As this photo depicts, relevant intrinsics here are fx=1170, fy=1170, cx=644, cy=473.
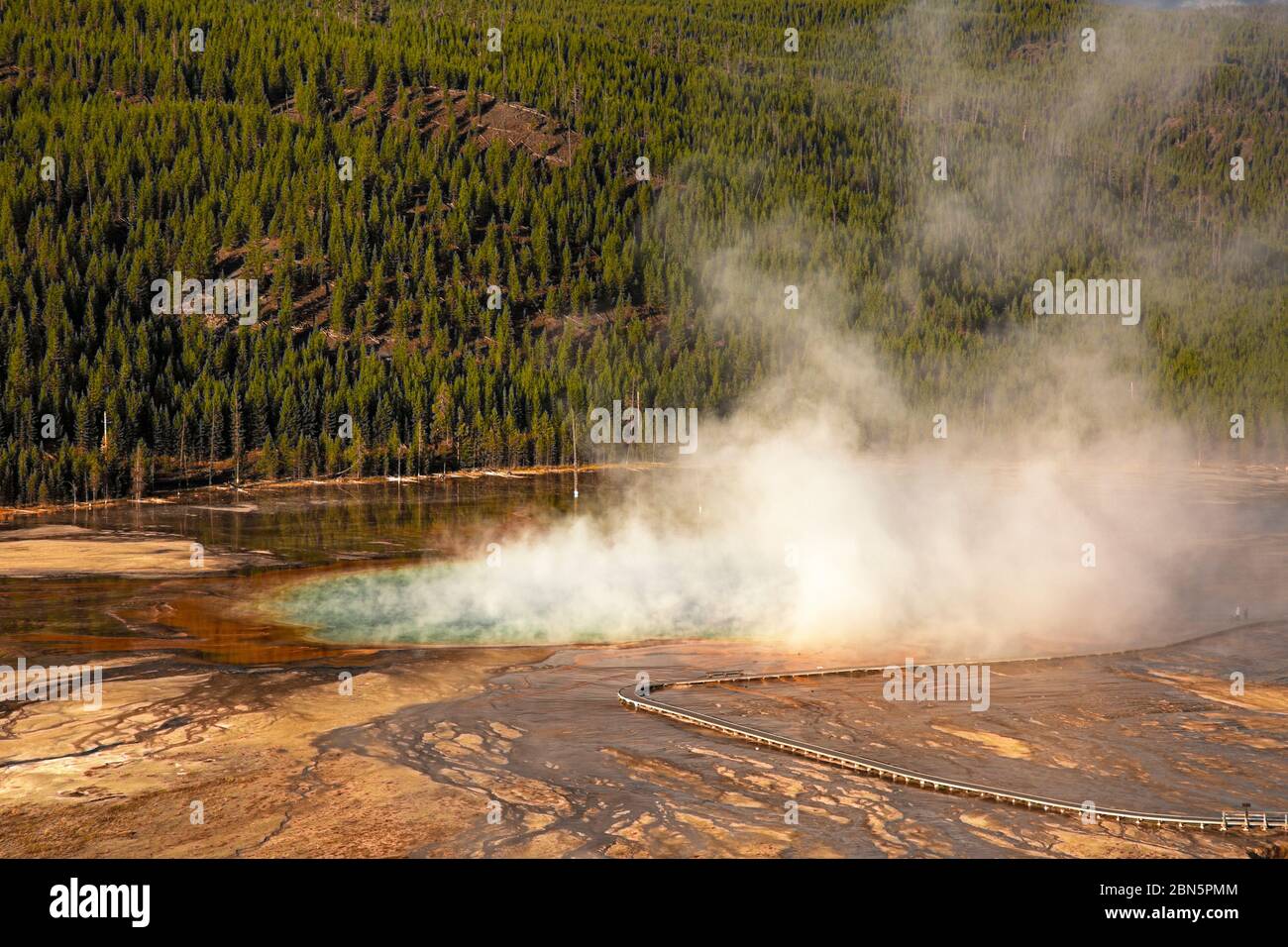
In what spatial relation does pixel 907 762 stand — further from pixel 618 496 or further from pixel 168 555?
pixel 618 496

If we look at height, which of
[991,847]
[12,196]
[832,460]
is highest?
[12,196]

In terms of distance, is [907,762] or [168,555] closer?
[907,762]

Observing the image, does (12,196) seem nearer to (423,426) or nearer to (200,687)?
(423,426)
